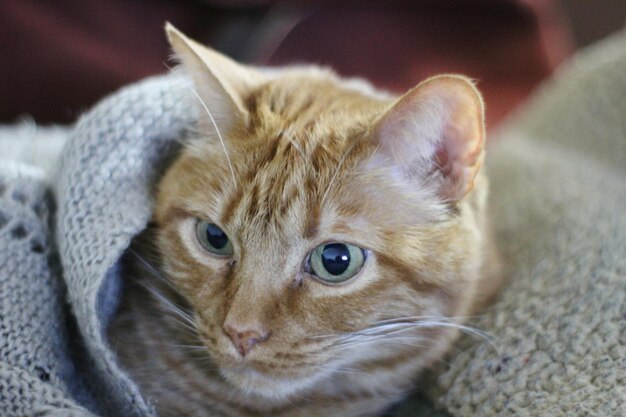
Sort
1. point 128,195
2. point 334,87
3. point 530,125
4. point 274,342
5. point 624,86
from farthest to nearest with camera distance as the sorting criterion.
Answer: point 530,125
point 624,86
point 334,87
point 128,195
point 274,342

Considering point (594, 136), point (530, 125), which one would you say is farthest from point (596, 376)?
point (530, 125)

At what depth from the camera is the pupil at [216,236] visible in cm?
109

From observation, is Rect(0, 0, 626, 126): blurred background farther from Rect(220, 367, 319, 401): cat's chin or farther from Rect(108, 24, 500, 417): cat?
Rect(220, 367, 319, 401): cat's chin

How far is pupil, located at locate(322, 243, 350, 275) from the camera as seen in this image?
1.02m

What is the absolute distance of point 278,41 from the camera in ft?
6.56

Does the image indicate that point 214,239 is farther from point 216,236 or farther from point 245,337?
point 245,337

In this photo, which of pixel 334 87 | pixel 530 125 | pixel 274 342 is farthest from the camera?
pixel 530 125

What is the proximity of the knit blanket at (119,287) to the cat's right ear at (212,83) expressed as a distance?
0.09 m

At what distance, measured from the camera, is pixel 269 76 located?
4.48 ft

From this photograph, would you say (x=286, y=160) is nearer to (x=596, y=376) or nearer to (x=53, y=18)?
(x=596, y=376)

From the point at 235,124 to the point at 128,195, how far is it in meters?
0.22

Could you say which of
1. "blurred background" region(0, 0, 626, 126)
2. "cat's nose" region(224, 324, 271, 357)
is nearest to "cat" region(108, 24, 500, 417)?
"cat's nose" region(224, 324, 271, 357)

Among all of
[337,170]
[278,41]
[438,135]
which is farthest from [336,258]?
[278,41]

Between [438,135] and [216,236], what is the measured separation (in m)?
0.41
